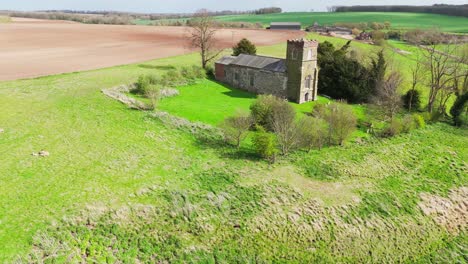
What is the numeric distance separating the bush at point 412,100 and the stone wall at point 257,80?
55.7ft

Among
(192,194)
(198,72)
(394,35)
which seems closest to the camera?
(192,194)

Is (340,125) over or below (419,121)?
over

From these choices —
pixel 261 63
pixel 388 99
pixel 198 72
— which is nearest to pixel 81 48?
pixel 198 72

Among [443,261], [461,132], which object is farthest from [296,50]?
[443,261]

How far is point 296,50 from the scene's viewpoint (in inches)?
1635

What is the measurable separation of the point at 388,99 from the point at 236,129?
21.0m

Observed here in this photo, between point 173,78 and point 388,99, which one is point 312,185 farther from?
point 173,78

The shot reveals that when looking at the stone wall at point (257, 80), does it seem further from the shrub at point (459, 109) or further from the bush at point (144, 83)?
the shrub at point (459, 109)

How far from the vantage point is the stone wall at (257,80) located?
43.8 m

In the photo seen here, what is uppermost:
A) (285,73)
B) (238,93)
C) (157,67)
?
(285,73)

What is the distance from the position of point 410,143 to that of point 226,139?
18.9 m

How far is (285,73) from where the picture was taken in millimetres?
43125

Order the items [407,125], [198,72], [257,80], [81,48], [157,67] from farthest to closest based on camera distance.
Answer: [81,48] → [157,67] → [198,72] → [257,80] → [407,125]

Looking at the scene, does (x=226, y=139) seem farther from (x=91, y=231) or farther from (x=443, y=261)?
(x=443, y=261)
